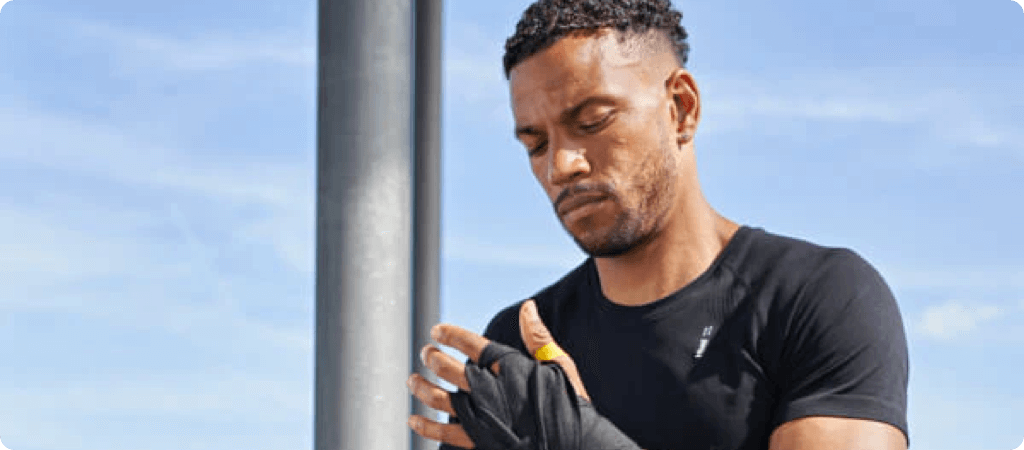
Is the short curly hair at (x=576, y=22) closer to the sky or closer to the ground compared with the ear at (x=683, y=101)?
closer to the sky

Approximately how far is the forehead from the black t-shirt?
432 mm

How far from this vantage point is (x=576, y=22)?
2621 mm

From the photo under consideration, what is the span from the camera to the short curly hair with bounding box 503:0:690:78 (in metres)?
2.62

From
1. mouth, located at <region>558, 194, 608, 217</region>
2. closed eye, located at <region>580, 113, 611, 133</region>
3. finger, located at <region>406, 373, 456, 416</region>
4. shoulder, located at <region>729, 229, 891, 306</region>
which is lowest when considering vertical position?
finger, located at <region>406, 373, 456, 416</region>

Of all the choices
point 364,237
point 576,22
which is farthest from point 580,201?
point 364,237

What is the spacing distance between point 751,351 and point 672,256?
0.27 metres

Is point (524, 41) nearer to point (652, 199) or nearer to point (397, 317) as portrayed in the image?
point (652, 199)

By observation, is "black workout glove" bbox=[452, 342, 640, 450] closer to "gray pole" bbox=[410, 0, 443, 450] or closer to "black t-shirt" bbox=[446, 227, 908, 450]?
"black t-shirt" bbox=[446, 227, 908, 450]

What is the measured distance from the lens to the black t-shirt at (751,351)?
2.45 metres

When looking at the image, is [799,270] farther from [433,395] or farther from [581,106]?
[433,395]

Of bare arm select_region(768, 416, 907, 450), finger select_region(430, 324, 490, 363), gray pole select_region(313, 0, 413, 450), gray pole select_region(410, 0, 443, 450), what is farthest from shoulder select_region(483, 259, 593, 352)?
gray pole select_region(410, 0, 443, 450)

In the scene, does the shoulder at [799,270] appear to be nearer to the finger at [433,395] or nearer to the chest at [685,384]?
the chest at [685,384]

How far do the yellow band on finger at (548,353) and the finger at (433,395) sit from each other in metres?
0.19

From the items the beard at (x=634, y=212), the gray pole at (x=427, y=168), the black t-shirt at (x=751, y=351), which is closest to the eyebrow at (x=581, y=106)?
the beard at (x=634, y=212)
